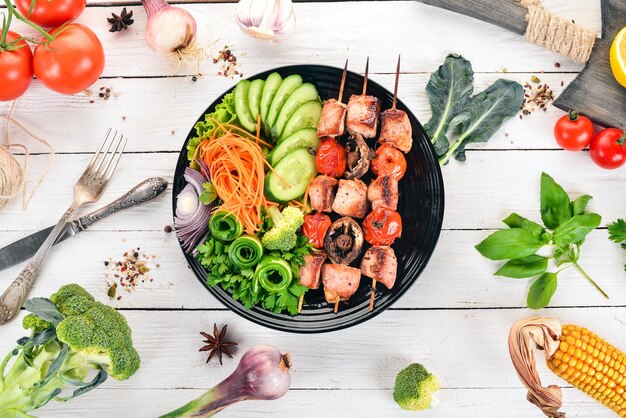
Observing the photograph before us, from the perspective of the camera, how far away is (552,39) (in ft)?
9.68

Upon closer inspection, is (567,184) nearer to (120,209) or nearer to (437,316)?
(437,316)

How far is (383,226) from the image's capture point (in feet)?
8.77

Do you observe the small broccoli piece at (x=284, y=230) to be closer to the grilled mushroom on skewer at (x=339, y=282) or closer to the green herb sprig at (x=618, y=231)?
the grilled mushroom on skewer at (x=339, y=282)

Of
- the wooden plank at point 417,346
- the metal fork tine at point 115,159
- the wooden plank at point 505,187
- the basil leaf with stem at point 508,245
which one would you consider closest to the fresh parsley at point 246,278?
the wooden plank at point 417,346

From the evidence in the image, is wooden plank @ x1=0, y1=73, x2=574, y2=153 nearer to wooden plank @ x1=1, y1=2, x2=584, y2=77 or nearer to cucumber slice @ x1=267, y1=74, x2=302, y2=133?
wooden plank @ x1=1, y1=2, x2=584, y2=77

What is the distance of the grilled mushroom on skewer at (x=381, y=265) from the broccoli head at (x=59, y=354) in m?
1.20

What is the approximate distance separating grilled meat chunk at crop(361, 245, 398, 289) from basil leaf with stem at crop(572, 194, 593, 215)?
906 millimetres

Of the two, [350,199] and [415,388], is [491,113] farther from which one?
[415,388]

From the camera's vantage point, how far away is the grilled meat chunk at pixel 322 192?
2693 millimetres

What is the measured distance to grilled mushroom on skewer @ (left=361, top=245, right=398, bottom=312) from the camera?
2682 millimetres

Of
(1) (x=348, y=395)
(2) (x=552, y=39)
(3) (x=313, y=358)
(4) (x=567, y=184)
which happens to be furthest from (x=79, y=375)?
(2) (x=552, y=39)

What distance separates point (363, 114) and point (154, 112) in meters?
1.15

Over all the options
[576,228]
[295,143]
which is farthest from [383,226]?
[576,228]

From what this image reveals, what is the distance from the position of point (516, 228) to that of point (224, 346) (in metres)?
1.55
